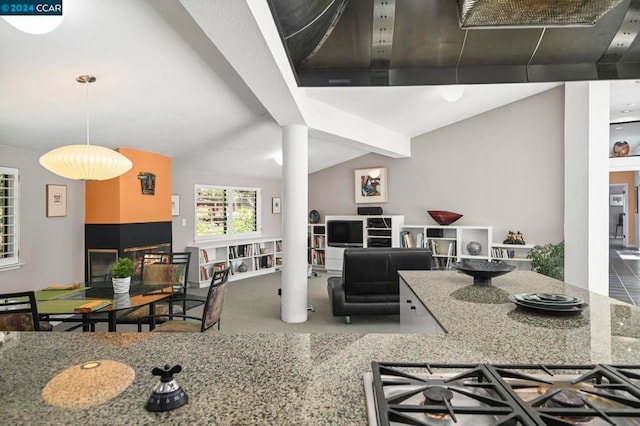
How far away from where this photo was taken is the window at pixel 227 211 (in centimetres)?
695

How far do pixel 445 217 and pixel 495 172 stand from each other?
1176 mm

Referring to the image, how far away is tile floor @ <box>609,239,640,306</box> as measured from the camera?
5.34m

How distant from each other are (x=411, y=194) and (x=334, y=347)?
663cm

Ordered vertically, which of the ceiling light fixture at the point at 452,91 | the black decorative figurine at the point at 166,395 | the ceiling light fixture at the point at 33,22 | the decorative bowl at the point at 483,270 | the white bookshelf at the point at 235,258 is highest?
the ceiling light fixture at the point at 452,91

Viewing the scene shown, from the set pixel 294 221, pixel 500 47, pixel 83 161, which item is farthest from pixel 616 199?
pixel 83 161

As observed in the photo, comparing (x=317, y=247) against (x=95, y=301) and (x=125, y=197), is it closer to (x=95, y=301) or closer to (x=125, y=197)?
(x=125, y=197)

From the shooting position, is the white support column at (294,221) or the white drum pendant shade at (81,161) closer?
the white drum pendant shade at (81,161)

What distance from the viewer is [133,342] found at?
1.23 metres

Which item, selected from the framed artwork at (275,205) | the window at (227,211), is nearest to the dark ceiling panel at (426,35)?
the window at (227,211)

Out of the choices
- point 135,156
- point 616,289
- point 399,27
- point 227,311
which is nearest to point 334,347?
point 399,27

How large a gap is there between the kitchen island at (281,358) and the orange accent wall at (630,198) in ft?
41.2

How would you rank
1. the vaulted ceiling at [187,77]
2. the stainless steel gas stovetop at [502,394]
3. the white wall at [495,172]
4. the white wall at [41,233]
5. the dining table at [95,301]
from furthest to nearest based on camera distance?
the white wall at [495,172] < the white wall at [41,233] < the dining table at [95,301] < the vaulted ceiling at [187,77] < the stainless steel gas stovetop at [502,394]

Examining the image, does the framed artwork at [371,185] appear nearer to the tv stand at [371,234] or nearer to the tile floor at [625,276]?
the tv stand at [371,234]

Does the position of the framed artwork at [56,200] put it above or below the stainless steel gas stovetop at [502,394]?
above
